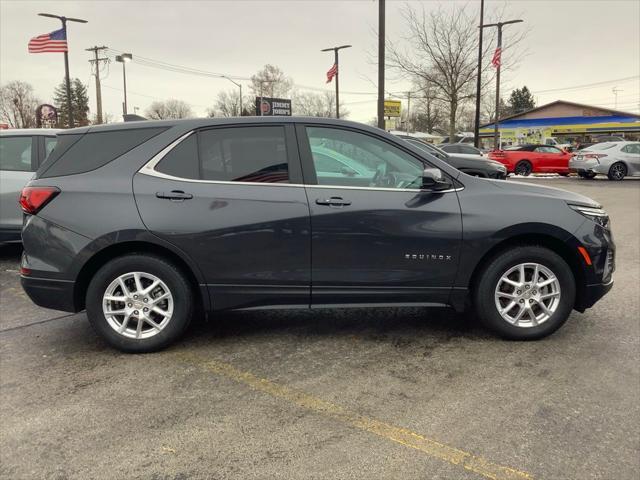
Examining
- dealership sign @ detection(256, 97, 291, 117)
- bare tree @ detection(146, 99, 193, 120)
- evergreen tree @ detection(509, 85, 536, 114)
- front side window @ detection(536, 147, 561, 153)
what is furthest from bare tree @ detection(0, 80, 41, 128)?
evergreen tree @ detection(509, 85, 536, 114)

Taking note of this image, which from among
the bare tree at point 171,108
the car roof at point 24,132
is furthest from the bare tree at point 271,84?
the car roof at point 24,132

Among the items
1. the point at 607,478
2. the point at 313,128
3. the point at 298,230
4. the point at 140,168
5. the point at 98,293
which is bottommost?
the point at 607,478

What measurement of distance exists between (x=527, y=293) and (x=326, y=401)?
1860mm

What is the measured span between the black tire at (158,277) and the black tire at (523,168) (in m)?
21.7

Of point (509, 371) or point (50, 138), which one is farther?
point (50, 138)

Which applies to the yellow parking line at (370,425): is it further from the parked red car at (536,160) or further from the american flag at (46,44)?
the american flag at (46,44)

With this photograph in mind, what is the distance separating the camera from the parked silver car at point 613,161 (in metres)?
20.2

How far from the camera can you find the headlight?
4.05m

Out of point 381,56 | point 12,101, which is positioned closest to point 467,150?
point 381,56

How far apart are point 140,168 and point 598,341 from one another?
12.2 feet

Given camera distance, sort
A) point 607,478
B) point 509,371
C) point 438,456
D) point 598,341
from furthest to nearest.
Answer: point 598,341
point 509,371
point 438,456
point 607,478

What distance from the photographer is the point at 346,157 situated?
3.94 meters

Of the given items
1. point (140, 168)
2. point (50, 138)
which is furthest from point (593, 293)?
point (50, 138)

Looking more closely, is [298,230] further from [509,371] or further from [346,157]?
[509,371]
